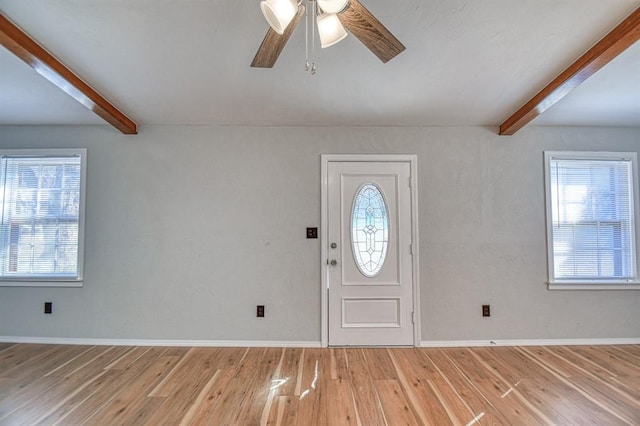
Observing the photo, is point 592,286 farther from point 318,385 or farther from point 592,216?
point 318,385

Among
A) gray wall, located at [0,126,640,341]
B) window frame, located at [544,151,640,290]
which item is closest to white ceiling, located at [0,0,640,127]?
gray wall, located at [0,126,640,341]

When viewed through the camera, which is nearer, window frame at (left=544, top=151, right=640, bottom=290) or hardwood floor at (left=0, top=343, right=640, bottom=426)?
hardwood floor at (left=0, top=343, right=640, bottom=426)

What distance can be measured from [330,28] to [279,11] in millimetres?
288

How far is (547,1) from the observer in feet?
5.68

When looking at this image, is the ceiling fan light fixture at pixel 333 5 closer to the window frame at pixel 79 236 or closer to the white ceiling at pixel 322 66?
the white ceiling at pixel 322 66

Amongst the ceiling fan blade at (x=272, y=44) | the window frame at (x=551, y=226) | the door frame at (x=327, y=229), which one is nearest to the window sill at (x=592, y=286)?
the window frame at (x=551, y=226)

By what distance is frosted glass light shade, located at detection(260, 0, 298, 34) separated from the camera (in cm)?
121

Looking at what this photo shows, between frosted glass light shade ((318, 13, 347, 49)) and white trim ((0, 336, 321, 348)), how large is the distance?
8.84 ft

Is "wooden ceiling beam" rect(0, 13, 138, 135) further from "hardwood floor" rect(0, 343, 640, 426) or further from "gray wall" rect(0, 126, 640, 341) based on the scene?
"hardwood floor" rect(0, 343, 640, 426)

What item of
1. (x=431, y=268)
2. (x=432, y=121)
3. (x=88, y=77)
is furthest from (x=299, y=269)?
(x=88, y=77)

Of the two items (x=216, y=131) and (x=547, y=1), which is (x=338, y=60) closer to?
(x=547, y=1)

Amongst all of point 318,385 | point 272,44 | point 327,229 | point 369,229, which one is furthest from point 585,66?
point 318,385

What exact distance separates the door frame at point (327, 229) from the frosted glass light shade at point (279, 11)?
76.0 inches

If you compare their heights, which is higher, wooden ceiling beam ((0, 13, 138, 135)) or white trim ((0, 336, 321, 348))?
wooden ceiling beam ((0, 13, 138, 135))
